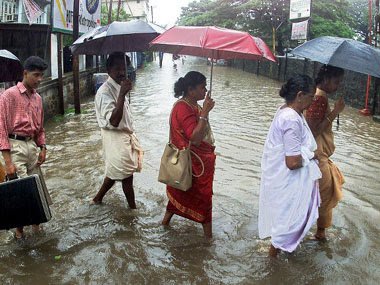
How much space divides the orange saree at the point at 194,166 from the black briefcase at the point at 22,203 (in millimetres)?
1237

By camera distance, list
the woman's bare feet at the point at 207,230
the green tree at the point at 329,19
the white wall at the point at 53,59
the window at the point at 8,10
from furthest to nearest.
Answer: the green tree at the point at 329,19
the window at the point at 8,10
the white wall at the point at 53,59
the woman's bare feet at the point at 207,230

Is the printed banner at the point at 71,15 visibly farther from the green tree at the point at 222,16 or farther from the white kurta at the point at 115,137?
the green tree at the point at 222,16

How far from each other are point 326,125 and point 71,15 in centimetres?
893

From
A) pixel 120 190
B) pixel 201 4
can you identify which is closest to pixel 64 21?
pixel 120 190

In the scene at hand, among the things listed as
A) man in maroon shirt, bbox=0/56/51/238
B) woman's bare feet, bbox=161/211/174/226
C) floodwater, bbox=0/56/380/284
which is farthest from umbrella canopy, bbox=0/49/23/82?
woman's bare feet, bbox=161/211/174/226

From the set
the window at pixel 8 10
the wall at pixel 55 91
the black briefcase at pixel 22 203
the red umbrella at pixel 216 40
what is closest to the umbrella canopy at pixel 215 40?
the red umbrella at pixel 216 40

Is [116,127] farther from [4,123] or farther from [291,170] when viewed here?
[291,170]

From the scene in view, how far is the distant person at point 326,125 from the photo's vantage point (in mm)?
3619

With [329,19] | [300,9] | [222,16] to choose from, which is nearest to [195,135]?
[300,9]

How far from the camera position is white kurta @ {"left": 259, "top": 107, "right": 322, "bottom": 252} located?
3.16 meters

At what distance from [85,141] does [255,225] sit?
476cm

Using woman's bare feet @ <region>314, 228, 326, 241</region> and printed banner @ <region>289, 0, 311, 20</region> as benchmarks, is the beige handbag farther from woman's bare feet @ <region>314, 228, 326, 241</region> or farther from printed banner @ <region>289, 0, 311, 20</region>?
printed banner @ <region>289, 0, 311, 20</region>

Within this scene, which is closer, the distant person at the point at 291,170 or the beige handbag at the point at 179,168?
the distant person at the point at 291,170

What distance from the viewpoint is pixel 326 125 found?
3.62m
